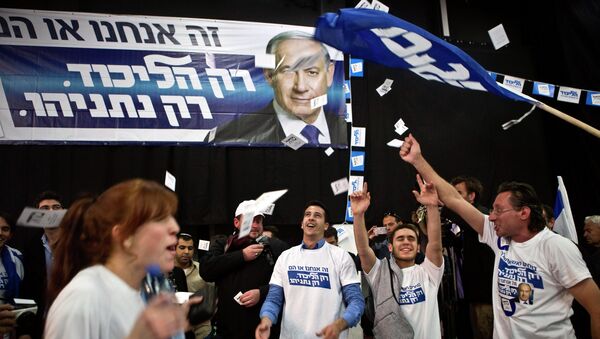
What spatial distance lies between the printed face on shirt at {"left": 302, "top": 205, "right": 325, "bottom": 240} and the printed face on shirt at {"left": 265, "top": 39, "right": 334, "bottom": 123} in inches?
125

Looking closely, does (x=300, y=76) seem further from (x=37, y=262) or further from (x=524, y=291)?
(x=524, y=291)

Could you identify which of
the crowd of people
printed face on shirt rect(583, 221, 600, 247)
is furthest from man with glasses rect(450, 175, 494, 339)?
printed face on shirt rect(583, 221, 600, 247)

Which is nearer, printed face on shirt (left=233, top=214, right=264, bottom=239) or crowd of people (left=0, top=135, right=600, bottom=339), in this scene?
crowd of people (left=0, top=135, right=600, bottom=339)

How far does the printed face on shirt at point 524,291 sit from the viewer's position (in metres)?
2.79

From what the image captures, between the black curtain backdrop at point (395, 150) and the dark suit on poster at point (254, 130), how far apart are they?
159mm

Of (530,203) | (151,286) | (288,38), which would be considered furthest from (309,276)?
(288,38)

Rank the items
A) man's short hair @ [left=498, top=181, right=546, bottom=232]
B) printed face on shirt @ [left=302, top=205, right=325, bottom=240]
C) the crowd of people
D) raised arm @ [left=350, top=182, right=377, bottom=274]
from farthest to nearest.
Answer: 1. printed face on shirt @ [left=302, top=205, right=325, bottom=240]
2. raised arm @ [left=350, top=182, right=377, bottom=274]
3. man's short hair @ [left=498, top=181, right=546, bottom=232]
4. the crowd of people

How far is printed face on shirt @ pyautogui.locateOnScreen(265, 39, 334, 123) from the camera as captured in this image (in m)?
6.61

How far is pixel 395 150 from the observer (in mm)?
6996

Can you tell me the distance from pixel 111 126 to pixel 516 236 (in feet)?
16.4

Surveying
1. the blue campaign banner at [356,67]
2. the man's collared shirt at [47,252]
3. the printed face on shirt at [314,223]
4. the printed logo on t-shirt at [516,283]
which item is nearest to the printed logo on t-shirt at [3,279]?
the man's collared shirt at [47,252]

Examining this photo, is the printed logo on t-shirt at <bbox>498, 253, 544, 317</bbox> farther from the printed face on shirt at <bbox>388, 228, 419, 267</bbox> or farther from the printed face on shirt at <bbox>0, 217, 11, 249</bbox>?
the printed face on shirt at <bbox>0, 217, 11, 249</bbox>

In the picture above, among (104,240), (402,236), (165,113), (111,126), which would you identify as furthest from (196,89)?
(104,240)

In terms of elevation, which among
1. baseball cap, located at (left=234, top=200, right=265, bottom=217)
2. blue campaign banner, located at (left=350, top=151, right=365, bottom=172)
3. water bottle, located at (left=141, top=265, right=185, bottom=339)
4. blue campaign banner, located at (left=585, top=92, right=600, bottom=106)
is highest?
blue campaign banner, located at (left=585, top=92, right=600, bottom=106)
